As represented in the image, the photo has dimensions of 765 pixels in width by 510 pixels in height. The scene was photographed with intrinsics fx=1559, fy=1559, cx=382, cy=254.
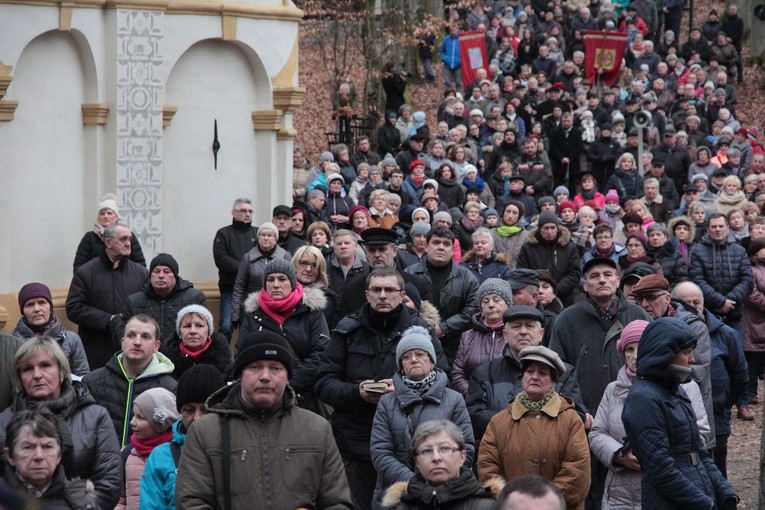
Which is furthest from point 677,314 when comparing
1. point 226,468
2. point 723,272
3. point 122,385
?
point 226,468

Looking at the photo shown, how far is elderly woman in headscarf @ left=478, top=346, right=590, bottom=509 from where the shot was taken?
8.56 meters

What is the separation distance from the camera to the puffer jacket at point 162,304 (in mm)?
12164

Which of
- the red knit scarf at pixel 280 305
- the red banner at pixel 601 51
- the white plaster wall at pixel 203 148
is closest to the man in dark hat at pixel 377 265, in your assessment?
the red knit scarf at pixel 280 305

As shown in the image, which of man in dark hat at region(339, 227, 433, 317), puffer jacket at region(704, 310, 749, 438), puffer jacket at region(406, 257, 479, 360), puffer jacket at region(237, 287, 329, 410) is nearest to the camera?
puffer jacket at region(237, 287, 329, 410)

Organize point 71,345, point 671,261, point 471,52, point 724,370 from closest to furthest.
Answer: point 71,345 → point 724,370 → point 671,261 → point 471,52

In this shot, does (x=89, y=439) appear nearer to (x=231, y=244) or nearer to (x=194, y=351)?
(x=194, y=351)

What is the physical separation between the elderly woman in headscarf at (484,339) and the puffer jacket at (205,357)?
5.16 feet

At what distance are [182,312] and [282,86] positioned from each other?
25.0ft

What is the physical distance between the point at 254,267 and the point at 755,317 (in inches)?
221

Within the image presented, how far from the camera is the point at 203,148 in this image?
56.7ft

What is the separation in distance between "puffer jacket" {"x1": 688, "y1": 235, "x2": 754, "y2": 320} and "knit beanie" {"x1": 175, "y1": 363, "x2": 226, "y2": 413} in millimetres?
9114

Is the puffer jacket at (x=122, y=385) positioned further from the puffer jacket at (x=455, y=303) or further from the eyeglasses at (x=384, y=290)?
the puffer jacket at (x=455, y=303)

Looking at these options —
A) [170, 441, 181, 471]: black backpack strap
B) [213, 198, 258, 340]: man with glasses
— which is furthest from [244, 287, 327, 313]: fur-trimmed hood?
[213, 198, 258, 340]: man with glasses

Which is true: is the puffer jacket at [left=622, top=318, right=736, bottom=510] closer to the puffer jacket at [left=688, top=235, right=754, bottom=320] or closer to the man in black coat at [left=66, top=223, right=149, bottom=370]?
the man in black coat at [left=66, top=223, right=149, bottom=370]
